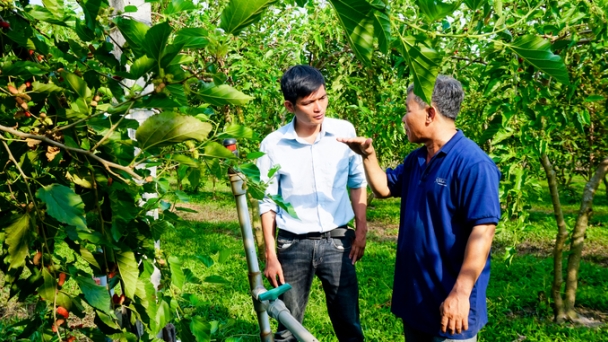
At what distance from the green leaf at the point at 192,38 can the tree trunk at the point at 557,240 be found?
3.43 m

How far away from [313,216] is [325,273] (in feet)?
1.02

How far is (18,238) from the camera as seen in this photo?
0.96 m

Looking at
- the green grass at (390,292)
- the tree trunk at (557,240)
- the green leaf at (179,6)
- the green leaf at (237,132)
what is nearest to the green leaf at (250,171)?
the green leaf at (237,132)

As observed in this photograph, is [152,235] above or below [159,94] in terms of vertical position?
below

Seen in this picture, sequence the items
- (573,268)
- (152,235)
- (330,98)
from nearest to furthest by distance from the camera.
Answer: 1. (152,235)
2. (573,268)
3. (330,98)

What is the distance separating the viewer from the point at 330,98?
5.34 m

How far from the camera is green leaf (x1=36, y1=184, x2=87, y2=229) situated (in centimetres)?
77

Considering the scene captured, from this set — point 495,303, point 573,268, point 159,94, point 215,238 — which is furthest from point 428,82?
point 215,238

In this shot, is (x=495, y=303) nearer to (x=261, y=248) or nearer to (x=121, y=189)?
(x=261, y=248)

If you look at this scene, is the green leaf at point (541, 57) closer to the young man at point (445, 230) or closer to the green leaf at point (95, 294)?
the green leaf at point (95, 294)

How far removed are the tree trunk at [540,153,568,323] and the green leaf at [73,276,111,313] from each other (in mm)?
3401

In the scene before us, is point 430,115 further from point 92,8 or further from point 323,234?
point 92,8

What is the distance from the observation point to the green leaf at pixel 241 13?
1.93 ft

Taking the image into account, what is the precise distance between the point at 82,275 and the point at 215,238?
6582 millimetres
